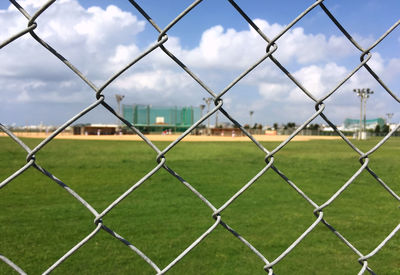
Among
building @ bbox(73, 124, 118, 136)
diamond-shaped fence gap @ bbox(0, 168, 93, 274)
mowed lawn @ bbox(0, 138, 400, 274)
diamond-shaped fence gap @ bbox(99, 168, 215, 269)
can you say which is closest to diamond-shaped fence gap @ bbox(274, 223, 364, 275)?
mowed lawn @ bbox(0, 138, 400, 274)

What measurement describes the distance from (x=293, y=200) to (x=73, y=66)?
4500 millimetres

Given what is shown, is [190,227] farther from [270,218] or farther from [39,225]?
[39,225]

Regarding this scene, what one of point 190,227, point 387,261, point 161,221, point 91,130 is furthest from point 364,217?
point 91,130

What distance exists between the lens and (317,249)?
297cm

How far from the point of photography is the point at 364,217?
4023mm

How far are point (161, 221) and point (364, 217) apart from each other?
2.44 meters

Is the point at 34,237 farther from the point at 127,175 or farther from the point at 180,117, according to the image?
the point at 180,117

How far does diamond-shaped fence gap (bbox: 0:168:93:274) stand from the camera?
8.93 feet

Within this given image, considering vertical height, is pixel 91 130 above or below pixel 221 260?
above

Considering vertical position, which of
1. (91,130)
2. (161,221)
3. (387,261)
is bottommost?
(387,261)

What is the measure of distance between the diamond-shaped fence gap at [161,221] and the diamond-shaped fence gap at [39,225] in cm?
40

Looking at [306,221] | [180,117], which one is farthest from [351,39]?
[180,117]

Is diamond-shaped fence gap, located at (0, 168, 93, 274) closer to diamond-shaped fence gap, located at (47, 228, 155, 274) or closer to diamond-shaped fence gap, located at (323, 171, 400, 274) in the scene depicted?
diamond-shaped fence gap, located at (47, 228, 155, 274)

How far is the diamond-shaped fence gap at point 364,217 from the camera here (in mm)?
3231
